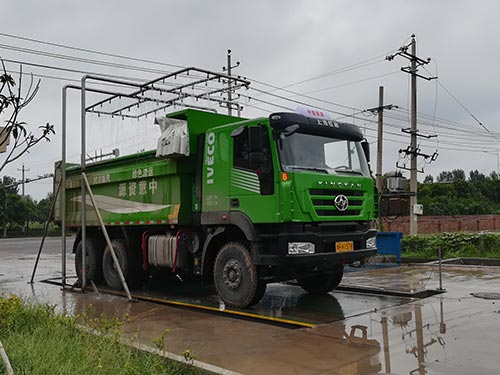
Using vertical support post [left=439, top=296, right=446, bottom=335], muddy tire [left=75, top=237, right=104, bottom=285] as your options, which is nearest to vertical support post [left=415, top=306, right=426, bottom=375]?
vertical support post [left=439, top=296, right=446, bottom=335]

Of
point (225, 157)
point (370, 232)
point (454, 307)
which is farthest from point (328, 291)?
point (225, 157)

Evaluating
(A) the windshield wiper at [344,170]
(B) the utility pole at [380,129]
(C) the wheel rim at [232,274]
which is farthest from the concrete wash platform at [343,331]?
(B) the utility pole at [380,129]

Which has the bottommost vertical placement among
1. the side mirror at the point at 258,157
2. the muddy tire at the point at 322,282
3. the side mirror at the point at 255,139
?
the muddy tire at the point at 322,282

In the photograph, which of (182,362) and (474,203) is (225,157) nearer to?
(182,362)

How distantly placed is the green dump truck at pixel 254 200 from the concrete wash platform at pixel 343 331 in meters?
0.79

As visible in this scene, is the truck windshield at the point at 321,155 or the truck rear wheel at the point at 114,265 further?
the truck rear wheel at the point at 114,265

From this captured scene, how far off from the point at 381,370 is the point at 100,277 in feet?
27.8

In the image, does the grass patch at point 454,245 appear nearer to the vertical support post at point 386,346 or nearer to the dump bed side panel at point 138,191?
the vertical support post at point 386,346

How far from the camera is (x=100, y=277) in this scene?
12.1 meters

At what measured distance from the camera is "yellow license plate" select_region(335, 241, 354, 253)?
8133mm

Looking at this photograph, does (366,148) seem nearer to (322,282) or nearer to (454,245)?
(322,282)

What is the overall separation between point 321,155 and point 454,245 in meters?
9.73

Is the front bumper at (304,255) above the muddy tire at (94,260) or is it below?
above

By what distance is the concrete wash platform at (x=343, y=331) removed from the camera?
5.28 metres
